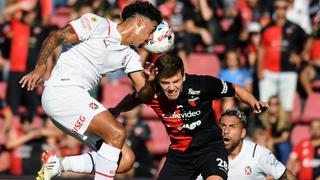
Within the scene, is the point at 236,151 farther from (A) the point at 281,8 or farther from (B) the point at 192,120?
(A) the point at 281,8

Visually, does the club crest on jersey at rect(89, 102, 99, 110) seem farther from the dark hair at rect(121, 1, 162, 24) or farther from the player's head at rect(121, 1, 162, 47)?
the dark hair at rect(121, 1, 162, 24)

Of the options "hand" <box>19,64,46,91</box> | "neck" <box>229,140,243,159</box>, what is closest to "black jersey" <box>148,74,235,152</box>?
"neck" <box>229,140,243,159</box>

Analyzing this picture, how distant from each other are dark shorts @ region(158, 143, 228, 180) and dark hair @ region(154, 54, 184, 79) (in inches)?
35.9

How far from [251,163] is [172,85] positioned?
4.75 ft

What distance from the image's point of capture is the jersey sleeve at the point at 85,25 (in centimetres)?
838

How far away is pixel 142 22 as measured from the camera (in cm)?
871

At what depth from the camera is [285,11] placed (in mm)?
14820

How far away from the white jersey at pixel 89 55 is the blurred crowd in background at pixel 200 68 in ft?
15.3

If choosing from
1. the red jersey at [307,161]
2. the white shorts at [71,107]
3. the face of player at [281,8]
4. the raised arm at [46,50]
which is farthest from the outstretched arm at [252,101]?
the face of player at [281,8]

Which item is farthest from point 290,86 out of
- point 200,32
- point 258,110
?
point 258,110

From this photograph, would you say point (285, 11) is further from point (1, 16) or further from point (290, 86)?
→ point (1, 16)

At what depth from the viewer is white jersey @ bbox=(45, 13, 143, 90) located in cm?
851

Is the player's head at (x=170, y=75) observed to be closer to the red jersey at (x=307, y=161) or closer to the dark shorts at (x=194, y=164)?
the dark shorts at (x=194, y=164)

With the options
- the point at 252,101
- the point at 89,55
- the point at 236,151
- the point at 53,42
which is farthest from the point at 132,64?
the point at 236,151
